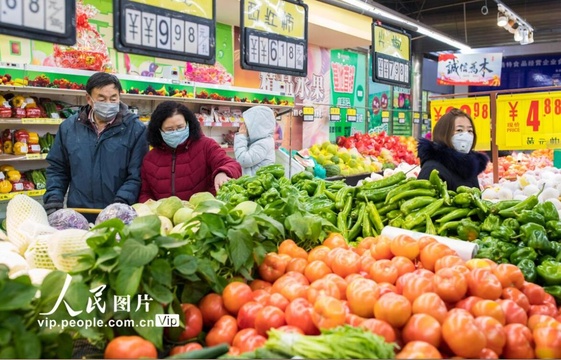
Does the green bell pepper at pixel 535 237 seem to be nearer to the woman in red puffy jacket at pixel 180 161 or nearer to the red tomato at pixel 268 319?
the red tomato at pixel 268 319

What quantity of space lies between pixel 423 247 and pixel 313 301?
0.59 meters

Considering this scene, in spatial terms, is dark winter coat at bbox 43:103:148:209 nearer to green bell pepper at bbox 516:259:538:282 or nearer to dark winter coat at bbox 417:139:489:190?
dark winter coat at bbox 417:139:489:190

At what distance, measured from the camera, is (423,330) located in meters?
1.46

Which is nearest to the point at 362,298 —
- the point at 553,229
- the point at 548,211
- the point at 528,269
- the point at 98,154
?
the point at 528,269

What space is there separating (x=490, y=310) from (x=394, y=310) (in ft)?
1.02

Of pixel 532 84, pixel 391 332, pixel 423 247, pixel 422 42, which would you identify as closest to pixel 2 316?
pixel 391 332

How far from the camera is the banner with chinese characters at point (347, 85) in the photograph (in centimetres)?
1259

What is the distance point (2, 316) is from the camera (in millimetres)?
1299

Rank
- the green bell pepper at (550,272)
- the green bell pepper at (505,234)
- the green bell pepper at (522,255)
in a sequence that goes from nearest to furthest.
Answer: the green bell pepper at (550,272)
the green bell pepper at (522,255)
the green bell pepper at (505,234)

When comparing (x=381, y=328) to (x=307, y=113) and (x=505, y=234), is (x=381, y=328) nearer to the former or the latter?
(x=505, y=234)

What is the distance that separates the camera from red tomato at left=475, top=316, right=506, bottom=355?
1466 mm

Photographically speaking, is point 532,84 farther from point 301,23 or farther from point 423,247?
point 423,247

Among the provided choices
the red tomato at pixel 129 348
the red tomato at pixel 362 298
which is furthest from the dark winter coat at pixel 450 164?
the red tomato at pixel 129 348

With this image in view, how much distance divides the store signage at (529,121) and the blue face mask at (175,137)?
4.32 metres
